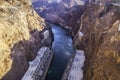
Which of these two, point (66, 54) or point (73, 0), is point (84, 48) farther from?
point (73, 0)

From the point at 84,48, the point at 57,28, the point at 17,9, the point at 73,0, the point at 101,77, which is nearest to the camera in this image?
the point at 101,77

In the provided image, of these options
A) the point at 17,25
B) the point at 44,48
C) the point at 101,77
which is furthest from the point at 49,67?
the point at 101,77

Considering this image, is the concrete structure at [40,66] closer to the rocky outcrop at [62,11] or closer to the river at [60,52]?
the river at [60,52]

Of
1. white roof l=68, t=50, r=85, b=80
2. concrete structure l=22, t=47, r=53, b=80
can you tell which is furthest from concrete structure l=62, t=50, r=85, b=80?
concrete structure l=22, t=47, r=53, b=80

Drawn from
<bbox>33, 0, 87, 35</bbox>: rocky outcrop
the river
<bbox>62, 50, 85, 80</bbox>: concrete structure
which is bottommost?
<bbox>33, 0, 87, 35</bbox>: rocky outcrop

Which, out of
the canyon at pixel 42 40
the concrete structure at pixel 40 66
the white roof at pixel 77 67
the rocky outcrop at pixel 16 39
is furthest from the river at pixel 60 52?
the rocky outcrop at pixel 16 39

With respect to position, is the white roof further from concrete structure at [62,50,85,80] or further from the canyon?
the canyon
